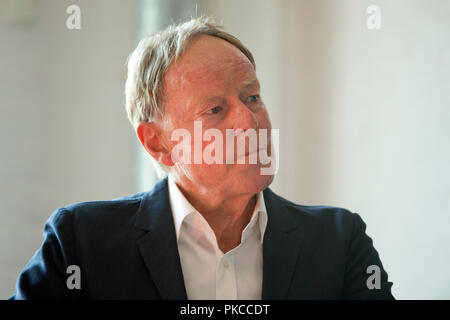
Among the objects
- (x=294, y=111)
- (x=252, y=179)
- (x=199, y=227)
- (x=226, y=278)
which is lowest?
(x=226, y=278)

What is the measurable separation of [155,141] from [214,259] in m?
0.39

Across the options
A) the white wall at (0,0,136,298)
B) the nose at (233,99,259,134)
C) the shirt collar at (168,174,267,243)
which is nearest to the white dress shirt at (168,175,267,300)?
the shirt collar at (168,174,267,243)

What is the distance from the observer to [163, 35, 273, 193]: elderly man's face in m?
1.24

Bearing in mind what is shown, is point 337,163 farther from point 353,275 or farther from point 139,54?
point 139,54

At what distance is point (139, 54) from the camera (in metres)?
1.39

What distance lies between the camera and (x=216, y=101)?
4.13 ft

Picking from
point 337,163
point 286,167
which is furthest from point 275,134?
point 337,163

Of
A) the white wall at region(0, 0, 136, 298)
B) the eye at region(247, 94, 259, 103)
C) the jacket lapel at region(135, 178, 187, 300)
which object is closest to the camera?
the jacket lapel at region(135, 178, 187, 300)

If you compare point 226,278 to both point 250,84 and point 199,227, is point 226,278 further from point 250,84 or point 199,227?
point 250,84

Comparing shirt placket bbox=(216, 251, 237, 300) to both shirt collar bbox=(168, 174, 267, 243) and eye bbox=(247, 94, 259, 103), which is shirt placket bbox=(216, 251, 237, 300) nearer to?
shirt collar bbox=(168, 174, 267, 243)

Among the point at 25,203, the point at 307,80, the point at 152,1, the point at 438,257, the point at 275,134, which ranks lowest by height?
the point at 438,257

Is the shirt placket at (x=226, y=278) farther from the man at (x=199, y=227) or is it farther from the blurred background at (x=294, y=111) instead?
the blurred background at (x=294, y=111)

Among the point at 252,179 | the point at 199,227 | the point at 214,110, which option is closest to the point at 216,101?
the point at 214,110
